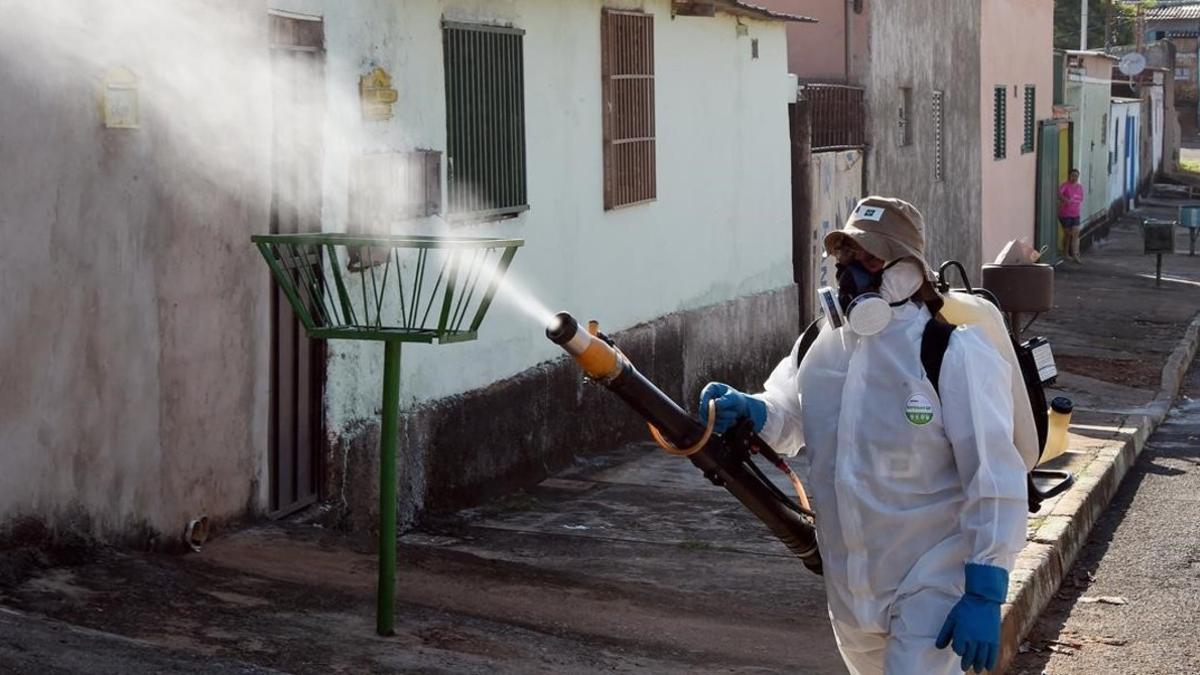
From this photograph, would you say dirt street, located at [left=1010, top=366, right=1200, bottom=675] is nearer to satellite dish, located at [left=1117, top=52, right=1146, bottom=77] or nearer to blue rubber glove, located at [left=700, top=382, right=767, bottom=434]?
blue rubber glove, located at [left=700, top=382, right=767, bottom=434]

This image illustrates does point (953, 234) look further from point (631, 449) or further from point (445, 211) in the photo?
point (445, 211)

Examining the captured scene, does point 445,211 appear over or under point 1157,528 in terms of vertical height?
over

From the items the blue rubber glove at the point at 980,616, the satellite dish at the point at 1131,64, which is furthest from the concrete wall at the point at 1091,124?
the blue rubber glove at the point at 980,616

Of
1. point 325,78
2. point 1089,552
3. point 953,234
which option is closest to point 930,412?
point 325,78

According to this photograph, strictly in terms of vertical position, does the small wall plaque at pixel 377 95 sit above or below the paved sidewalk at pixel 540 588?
above

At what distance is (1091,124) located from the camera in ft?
112

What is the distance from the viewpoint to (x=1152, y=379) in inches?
628

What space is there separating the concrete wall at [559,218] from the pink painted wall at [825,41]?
8.28 feet

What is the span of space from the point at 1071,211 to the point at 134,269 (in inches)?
959

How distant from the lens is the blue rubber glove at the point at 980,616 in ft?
13.8

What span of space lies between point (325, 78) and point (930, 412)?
3905 millimetres

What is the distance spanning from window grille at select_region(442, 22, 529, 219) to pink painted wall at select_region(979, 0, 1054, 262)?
46.3ft

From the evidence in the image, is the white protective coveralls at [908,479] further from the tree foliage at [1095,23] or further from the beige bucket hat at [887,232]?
the tree foliage at [1095,23]

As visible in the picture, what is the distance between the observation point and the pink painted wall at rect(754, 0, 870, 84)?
1712 centimetres
